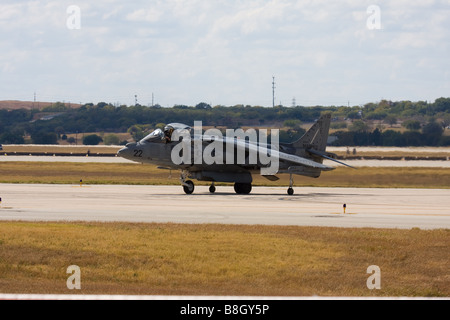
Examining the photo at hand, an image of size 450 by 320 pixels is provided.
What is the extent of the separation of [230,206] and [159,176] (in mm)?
25036

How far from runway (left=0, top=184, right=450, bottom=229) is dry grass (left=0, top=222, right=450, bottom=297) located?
128 inches

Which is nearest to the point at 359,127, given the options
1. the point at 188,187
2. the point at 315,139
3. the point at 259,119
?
the point at 259,119

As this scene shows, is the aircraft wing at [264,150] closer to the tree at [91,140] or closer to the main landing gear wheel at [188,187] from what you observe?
the main landing gear wheel at [188,187]

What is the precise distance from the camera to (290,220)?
25953 mm

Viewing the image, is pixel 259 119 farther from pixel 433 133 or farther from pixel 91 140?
pixel 91 140

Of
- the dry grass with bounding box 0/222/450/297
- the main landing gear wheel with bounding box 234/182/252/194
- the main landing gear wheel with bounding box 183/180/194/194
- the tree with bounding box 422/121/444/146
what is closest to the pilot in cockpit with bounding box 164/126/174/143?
the main landing gear wheel with bounding box 183/180/194/194

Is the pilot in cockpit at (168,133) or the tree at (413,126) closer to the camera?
the pilot in cockpit at (168,133)

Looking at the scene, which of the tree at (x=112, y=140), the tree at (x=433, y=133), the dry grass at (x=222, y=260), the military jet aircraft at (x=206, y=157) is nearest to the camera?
the dry grass at (x=222, y=260)

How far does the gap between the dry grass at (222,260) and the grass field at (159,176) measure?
2623cm

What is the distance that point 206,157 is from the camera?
124 feet

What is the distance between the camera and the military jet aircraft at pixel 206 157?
123 feet

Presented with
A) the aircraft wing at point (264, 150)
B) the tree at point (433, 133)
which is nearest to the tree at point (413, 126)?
the tree at point (433, 133)

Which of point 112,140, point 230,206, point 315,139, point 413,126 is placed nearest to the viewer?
point 230,206
